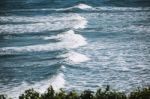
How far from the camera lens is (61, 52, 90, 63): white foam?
94.5 ft

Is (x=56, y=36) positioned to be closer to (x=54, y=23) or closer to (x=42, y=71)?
(x=54, y=23)

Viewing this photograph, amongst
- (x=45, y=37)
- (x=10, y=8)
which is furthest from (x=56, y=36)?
(x=10, y=8)

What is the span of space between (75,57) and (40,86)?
23.2ft

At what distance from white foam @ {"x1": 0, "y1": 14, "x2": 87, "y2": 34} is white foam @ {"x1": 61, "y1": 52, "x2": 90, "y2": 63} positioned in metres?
12.2

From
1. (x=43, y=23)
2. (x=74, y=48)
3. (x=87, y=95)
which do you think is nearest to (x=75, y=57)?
(x=74, y=48)

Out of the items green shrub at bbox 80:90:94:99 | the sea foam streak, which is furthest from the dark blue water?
green shrub at bbox 80:90:94:99

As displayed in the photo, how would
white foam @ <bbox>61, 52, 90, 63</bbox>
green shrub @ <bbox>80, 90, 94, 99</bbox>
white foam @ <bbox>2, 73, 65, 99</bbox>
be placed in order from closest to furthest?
1. green shrub @ <bbox>80, 90, 94, 99</bbox>
2. white foam @ <bbox>2, 73, 65, 99</bbox>
3. white foam @ <bbox>61, 52, 90, 63</bbox>

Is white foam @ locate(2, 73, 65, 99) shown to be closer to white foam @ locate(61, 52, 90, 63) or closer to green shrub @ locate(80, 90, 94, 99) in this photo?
white foam @ locate(61, 52, 90, 63)

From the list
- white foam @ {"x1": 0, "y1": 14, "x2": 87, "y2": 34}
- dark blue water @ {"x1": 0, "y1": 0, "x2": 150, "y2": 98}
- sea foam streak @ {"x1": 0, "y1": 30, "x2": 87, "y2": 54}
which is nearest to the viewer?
dark blue water @ {"x1": 0, "y1": 0, "x2": 150, "y2": 98}

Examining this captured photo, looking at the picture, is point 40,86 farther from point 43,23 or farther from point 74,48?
point 43,23

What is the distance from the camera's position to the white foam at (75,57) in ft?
94.5

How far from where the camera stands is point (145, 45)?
112 ft

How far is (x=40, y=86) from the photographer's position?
22.9 m

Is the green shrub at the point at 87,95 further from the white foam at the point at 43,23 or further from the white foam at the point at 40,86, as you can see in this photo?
the white foam at the point at 43,23
